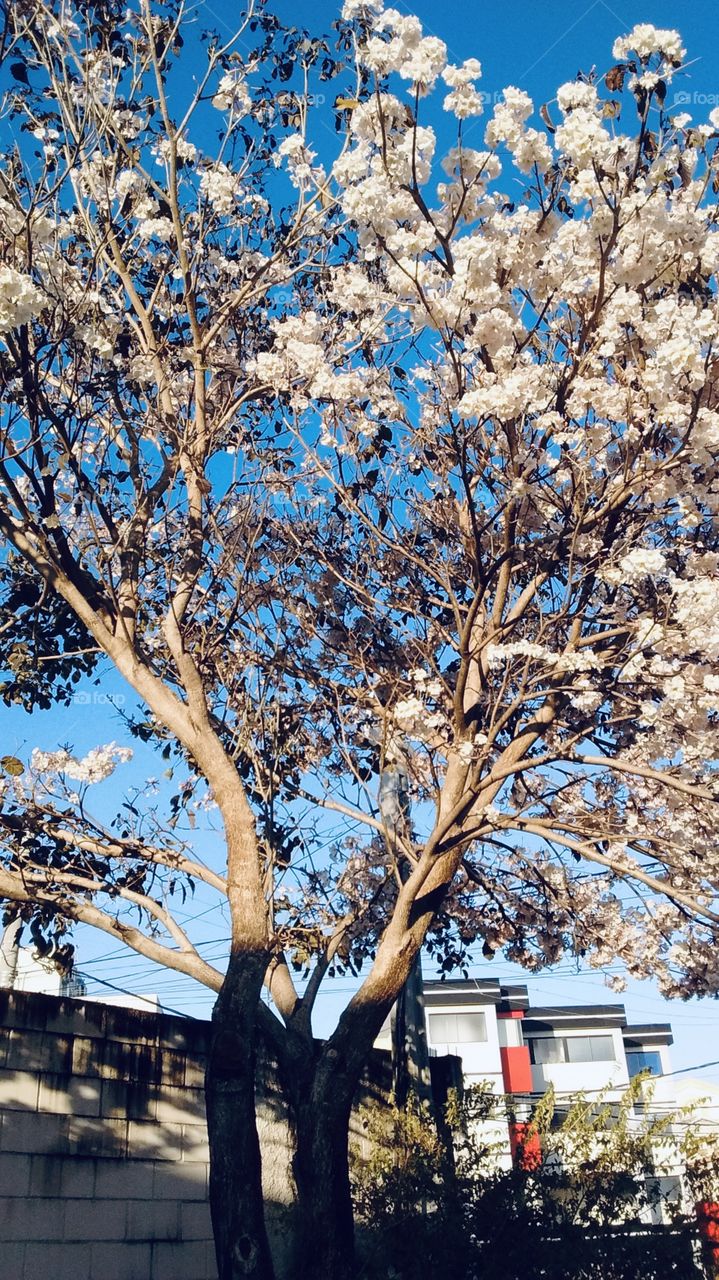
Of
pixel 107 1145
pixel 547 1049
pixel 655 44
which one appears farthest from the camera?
pixel 547 1049

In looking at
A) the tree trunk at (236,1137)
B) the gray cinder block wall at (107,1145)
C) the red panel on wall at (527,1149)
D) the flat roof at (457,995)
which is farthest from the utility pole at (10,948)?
the flat roof at (457,995)

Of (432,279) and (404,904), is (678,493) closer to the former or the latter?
(432,279)

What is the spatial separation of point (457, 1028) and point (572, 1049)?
460 cm

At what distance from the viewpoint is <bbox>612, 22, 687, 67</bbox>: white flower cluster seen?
4867mm

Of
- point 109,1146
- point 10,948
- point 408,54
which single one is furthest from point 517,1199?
point 408,54

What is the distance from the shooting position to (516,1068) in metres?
33.8

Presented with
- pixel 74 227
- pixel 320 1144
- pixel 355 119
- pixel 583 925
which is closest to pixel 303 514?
pixel 74 227

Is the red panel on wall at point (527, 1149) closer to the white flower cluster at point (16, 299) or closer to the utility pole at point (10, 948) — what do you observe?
the utility pole at point (10, 948)

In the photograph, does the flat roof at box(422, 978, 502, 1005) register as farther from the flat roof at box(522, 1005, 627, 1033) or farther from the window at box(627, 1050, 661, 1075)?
the window at box(627, 1050, 661, 1075)

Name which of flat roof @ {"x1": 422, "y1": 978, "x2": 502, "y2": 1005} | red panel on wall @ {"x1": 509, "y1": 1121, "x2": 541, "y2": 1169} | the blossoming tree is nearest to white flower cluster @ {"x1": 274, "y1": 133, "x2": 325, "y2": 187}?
the blossoming tree

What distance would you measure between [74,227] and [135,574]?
2.43 metres

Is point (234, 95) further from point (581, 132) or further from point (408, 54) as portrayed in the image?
point (581, 132)

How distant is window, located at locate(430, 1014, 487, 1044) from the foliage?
27.3 metres

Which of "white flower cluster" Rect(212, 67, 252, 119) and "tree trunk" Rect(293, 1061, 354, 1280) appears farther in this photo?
"white flower cluster" Rect(212, 67, 252, 119)
